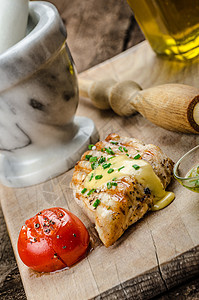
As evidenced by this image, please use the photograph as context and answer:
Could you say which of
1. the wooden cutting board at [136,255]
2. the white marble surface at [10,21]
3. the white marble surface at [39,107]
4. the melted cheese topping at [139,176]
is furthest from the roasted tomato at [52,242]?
the white marble surface at [10,21]

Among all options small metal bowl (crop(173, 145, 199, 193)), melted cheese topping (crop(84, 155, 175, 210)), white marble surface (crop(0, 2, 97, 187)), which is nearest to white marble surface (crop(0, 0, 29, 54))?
white marble surface (crop(0, 2, 97, 187))

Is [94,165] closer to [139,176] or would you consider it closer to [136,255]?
[139,176]

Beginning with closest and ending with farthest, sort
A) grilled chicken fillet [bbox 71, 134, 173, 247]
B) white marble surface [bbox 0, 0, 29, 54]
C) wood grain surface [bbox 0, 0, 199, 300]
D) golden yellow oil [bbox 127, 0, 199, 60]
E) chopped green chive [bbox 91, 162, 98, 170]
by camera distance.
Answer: wood grain surface [bbox 0, 0, 199, 300] → grilled chicken fillet [bbox 71, 134, 173, 247] → chopped green chive [bbox 91, 162, 98, 170] → white marble surface [bbox 0, 0, 29, 54] → golden yellow oil [bbox 127, 0, 199, 60]

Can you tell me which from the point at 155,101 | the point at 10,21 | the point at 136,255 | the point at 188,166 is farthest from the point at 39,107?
the point at 136,255

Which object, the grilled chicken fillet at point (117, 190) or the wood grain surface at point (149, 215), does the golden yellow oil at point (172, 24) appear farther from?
the grilled chicken fillet at point (117, 190)

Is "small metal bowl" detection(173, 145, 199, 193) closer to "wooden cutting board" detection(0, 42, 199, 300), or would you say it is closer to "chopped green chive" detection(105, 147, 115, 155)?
"wooden cutting board" detection(0, 42, 199, 300)

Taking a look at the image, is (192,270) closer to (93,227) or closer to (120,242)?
(120,242)
